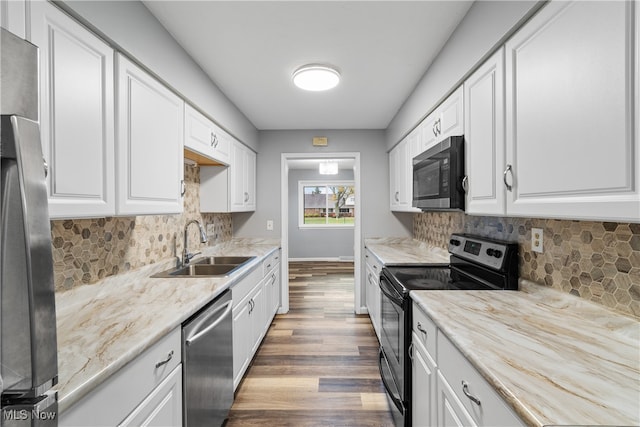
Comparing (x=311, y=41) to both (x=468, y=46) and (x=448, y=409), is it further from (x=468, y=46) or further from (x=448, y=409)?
(x=448, y=409)

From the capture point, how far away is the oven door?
1.64 metres

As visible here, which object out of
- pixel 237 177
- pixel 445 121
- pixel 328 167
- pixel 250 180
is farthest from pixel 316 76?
pixel 328 167

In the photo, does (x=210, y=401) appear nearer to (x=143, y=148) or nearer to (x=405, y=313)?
(x=405, y=313)

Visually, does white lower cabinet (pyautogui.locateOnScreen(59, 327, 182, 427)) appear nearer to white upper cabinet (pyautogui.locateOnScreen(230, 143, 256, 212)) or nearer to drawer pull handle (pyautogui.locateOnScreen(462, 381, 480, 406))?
drawer pull handle (pyautogui.locateOnScreen(462, 381, 480, 406))

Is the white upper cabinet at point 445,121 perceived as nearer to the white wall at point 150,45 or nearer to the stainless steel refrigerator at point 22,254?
the white wall at point 150,45

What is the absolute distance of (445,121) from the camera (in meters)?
1.94

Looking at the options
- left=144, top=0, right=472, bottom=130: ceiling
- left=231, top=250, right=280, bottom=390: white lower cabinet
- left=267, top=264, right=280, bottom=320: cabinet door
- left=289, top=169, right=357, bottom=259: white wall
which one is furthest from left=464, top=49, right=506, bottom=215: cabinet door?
left=289, top=169, right=357, bottom=259: white wall

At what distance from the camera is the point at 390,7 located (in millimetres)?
1502

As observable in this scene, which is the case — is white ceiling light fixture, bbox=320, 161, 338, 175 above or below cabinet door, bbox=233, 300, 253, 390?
above

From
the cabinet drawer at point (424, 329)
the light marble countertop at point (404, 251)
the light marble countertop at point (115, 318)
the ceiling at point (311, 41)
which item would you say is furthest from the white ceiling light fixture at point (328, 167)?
the cabinet drawer at point (424, 329)

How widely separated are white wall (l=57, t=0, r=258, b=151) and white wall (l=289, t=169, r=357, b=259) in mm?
5032

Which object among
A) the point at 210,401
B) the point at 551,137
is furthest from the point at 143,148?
the point at 551,137

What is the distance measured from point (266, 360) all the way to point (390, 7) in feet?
9.07

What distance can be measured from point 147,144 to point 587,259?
207cm
